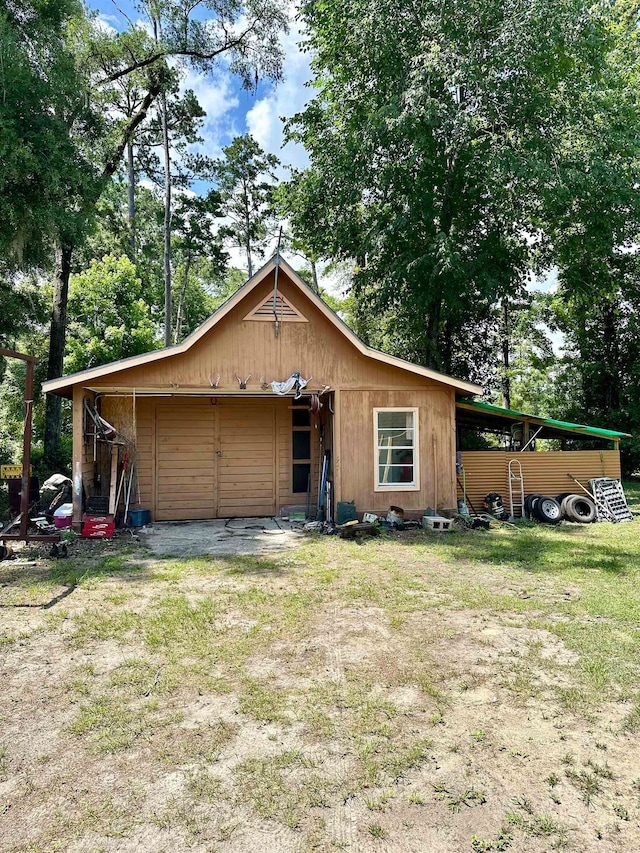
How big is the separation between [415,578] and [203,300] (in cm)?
3126

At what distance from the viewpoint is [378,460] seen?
10.3 m

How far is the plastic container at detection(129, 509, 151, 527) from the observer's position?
1021 cm

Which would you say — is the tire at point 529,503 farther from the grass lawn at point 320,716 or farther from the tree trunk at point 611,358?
the tree trunk at point 611,358

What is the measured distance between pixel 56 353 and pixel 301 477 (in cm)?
892

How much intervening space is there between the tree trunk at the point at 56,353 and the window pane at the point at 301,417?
7451 mm

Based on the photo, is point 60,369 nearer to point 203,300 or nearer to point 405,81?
point 405,81

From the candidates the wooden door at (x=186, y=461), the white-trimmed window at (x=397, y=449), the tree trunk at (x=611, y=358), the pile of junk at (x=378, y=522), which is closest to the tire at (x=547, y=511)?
the pile of junk at (x=378, y=522)

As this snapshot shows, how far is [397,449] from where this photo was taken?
1045 centimetres

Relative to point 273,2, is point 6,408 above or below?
below

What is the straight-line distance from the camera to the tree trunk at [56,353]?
581 inches

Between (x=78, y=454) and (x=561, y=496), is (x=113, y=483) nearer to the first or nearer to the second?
(x=78, y=454)

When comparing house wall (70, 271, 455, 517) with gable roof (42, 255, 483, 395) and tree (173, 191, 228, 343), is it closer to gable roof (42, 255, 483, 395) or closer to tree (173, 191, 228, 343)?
gable roof (42, 255, 483, 395)

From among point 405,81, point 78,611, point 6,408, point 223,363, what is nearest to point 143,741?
point 78,611

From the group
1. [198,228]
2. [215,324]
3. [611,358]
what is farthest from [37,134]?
[611,358]
